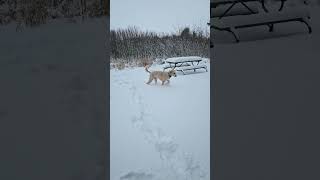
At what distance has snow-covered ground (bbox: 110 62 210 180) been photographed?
5.49 feet

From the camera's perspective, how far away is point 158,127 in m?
1.73

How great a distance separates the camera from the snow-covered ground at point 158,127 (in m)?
1.67

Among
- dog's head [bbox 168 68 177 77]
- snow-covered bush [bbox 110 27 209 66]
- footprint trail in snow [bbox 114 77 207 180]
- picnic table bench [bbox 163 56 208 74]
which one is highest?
snow-covered bush [bbox 110 27 209 66]
